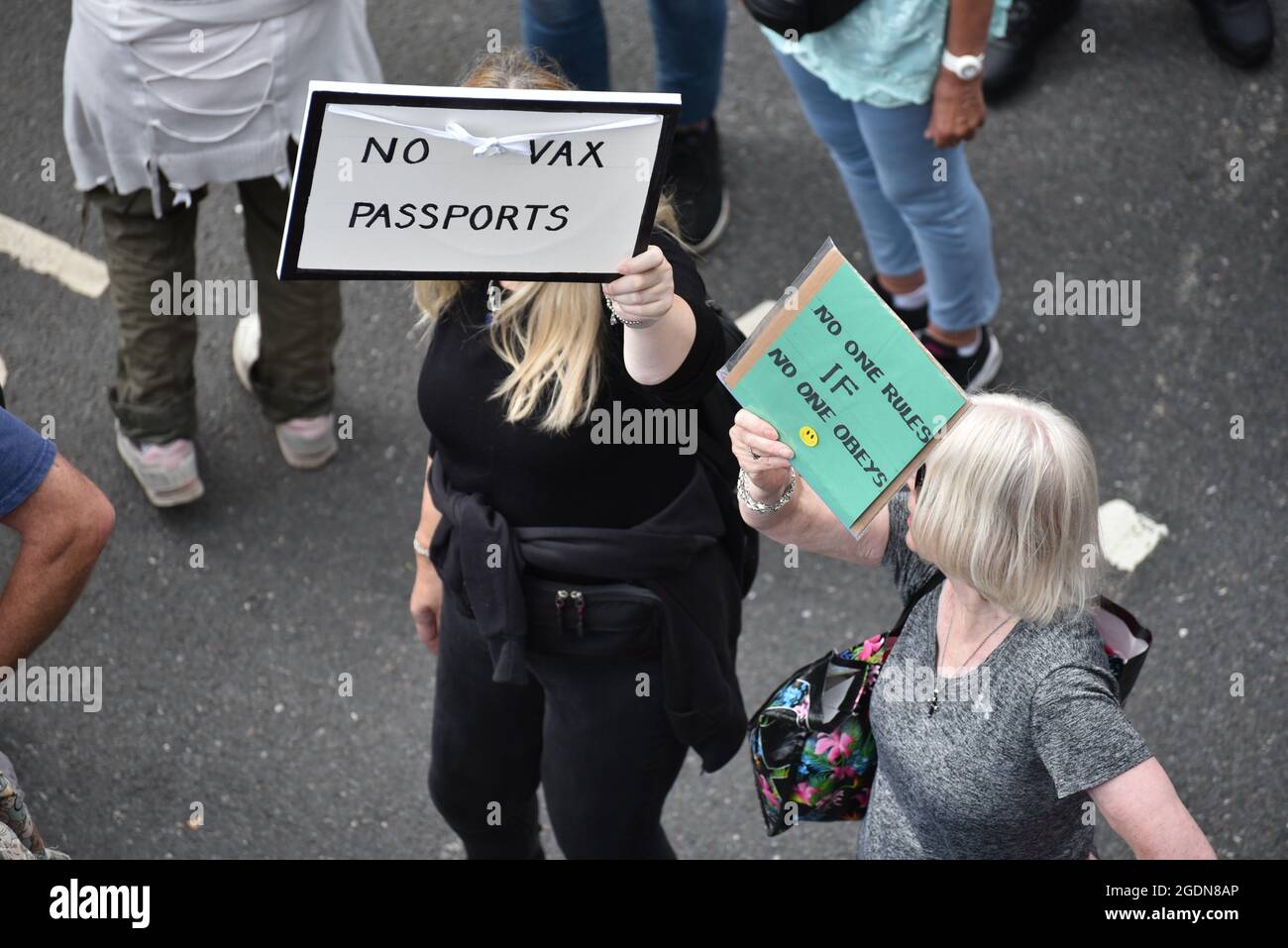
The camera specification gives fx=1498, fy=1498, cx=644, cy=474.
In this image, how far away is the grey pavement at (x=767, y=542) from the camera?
379 centimetres

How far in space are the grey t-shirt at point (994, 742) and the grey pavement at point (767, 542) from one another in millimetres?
1262

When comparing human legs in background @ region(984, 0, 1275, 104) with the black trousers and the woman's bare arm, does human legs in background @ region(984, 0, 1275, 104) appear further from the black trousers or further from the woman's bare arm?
the woman's bare arm

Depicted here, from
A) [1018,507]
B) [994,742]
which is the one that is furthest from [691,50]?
[994,742]

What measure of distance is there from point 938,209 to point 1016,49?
1.42 metres

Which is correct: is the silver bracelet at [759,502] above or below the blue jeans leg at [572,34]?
above

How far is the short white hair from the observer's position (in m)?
2.24

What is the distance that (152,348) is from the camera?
399 cm

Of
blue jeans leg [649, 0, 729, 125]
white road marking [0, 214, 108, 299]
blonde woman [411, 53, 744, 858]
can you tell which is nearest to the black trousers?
blonde woman [411, 53, 744, 858]

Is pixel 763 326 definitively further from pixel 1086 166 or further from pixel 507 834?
pixel 1086 166

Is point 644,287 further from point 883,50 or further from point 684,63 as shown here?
point 684,63

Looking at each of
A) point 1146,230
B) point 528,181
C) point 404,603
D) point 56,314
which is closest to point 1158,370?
point 1146,230

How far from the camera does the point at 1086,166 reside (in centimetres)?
495

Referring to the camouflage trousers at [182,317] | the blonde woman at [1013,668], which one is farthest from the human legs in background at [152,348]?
the blonde woman at [1013,668]

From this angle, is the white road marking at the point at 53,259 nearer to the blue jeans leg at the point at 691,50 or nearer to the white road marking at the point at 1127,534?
the blue jeans leg at the point at 691,50
